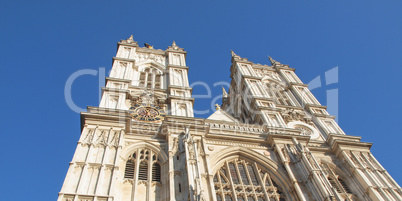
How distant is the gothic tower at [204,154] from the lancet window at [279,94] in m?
2.01

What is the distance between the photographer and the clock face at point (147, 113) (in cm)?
2230

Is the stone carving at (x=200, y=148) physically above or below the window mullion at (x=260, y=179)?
above

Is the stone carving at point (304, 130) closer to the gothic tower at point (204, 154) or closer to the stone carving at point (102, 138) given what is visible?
the gothic tower at point (204, 154)

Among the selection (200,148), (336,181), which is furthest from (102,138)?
(336,181)

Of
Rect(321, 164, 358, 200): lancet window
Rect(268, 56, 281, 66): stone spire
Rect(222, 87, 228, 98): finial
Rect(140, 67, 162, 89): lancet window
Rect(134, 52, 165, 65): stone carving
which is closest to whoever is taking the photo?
Rect(321, 164, 358, 200): lancet window

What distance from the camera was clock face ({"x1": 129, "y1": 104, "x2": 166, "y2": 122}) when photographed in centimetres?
2230

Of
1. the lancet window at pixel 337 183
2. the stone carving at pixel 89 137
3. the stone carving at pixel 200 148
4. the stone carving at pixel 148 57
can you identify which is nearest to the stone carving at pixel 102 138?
the stone carving at pixel 89 137

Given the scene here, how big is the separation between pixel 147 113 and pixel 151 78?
651 cm

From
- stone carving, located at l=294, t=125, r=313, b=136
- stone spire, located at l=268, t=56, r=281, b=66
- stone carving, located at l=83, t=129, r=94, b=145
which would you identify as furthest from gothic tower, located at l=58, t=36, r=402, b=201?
stone spire, located at l=268, t=56, r=281, b=66

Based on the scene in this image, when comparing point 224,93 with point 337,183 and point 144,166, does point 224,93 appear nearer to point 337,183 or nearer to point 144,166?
point 337,183

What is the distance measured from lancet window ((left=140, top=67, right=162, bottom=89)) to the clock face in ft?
12.9

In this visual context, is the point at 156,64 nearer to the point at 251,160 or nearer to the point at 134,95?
the point at 134,95

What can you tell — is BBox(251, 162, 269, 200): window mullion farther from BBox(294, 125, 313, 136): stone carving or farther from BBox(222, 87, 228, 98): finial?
BBox(222, 87, 228, 98): finial

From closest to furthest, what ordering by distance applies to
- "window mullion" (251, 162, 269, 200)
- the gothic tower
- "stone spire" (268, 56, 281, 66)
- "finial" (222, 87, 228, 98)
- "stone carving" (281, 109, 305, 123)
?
the gothic tower, "window mullion" (251, 162, 269, 200), "stone carving" (281, 109, 305, 123), "stone spire" (268, 56, 281, 66), "finial" (222, 87, 228, 98)
